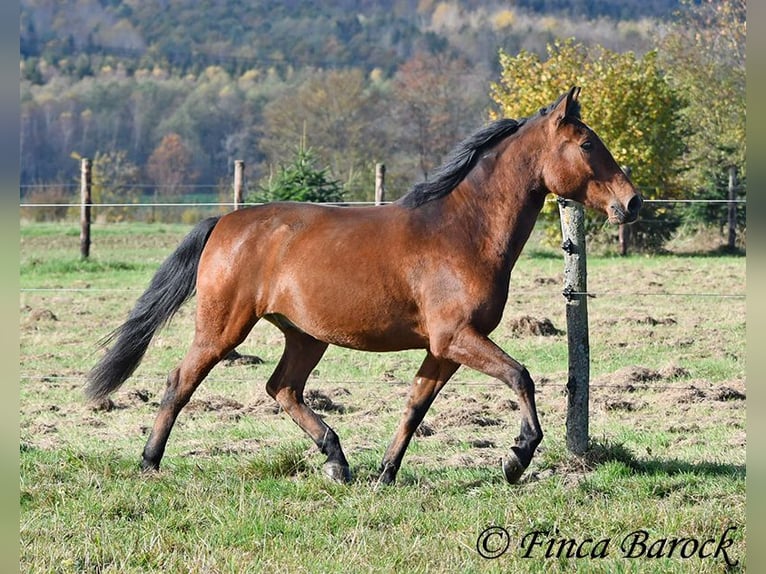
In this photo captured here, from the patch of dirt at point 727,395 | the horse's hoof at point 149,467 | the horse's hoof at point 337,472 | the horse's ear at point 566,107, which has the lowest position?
the patch of dirt at point 727,395

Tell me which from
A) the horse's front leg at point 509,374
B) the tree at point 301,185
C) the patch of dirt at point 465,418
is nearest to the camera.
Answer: the horse's front leg at point 509,374

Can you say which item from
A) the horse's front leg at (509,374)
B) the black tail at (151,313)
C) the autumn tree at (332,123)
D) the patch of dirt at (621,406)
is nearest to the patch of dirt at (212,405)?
the black tail at (151,313)

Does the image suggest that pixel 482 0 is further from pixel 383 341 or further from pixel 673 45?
pixel 383 341

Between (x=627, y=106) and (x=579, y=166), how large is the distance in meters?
20.3

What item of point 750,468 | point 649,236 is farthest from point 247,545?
point 649,236

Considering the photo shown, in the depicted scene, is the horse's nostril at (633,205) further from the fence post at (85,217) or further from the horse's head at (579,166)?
the fence post at (85,217)

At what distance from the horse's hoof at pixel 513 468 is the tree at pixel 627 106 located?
61.9 ft

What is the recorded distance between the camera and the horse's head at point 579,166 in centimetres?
596

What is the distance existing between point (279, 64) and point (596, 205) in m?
120

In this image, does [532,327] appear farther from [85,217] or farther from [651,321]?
[85,217]

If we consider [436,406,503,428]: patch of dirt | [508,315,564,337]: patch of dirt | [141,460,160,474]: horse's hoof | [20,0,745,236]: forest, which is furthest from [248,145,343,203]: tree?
[141,460,160,474]: horse's hoof

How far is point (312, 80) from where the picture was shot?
90.1m

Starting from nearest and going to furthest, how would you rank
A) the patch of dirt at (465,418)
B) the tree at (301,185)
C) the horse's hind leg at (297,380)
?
the horse's hind leg at (297,380), the patch of dirt at (465,418), the tree at (301,185)

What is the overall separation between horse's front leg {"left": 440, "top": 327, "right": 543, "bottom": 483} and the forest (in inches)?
590
